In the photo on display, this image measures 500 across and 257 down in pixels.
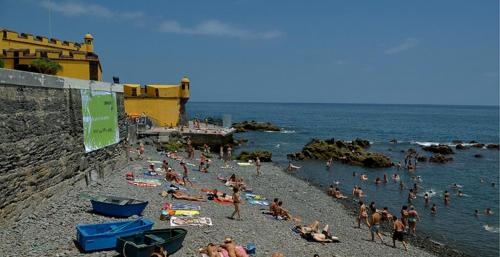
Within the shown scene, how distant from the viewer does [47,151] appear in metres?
13.3

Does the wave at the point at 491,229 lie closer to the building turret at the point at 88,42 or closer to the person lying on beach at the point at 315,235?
the person lying on beach at the point at 315,235

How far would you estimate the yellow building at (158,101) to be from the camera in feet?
132

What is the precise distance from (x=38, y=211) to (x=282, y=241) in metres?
7.18

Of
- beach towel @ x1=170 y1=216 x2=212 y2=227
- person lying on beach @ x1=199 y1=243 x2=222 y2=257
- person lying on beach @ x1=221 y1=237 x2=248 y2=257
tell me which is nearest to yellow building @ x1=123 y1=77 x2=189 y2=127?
beach towel @ x1=170 y1=216 x2=212 y2=227

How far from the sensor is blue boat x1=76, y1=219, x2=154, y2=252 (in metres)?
10.7

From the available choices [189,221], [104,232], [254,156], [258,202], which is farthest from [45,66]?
[254,156]

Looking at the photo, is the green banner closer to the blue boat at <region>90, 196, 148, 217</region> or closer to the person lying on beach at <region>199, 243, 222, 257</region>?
the blue boat at <region>90, 196, 148, 217</region>

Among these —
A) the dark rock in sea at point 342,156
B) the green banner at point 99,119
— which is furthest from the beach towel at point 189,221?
the dark rock in sea at point 342,156

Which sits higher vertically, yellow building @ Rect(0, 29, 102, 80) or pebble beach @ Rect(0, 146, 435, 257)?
yellow building @ Rect(0, 29, 102, 80)

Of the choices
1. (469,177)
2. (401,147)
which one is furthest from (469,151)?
(469,177)

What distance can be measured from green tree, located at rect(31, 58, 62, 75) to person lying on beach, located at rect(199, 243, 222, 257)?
15.2m

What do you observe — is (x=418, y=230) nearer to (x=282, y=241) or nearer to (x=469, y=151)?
(x=282, y=241)

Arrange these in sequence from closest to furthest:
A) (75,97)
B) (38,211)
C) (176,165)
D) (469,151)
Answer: (38,211), (75,97), (176,165), (469,151)

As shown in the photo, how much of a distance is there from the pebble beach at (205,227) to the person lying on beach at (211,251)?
0.19 m
